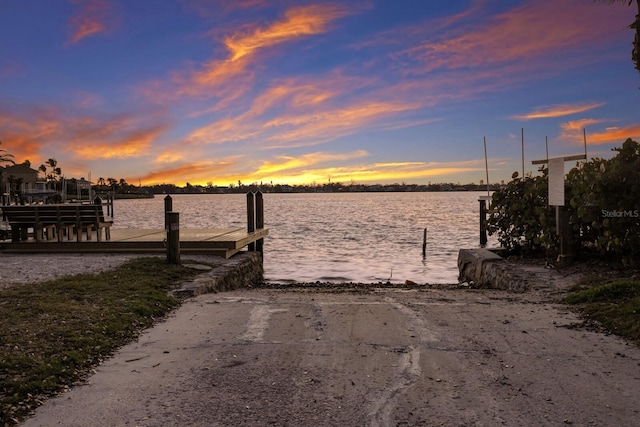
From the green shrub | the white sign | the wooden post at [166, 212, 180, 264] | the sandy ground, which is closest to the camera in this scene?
the sandy ground

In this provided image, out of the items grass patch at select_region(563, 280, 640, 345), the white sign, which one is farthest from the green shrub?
grass patch at select_region(563, 280, 640, 345)

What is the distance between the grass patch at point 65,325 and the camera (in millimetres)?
4188

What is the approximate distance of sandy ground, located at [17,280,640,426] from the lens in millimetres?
3645

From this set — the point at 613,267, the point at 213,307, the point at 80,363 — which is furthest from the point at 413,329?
the point at 613,267

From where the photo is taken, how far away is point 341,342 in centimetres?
542

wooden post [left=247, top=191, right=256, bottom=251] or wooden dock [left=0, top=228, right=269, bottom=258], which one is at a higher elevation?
wooden post [left=247, top=191, right=256, bottom=251]

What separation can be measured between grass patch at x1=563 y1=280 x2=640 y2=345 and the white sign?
262 centimetres

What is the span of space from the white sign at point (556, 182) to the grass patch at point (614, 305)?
8.58 ft

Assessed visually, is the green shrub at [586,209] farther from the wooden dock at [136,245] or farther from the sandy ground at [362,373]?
the wooden dock at [136,245]

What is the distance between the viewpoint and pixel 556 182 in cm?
1041

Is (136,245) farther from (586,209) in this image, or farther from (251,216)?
(586,209)

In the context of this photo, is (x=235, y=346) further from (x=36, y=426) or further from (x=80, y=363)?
(x=36, y=426)

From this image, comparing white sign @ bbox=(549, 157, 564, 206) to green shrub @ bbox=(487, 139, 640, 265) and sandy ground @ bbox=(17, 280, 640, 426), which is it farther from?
sandy ground @ bbox=(17, 280, 640, 426)

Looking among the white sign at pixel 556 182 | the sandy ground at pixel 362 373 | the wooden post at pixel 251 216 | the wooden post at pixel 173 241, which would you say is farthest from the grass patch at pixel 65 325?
the white sign at pixel 556 182
